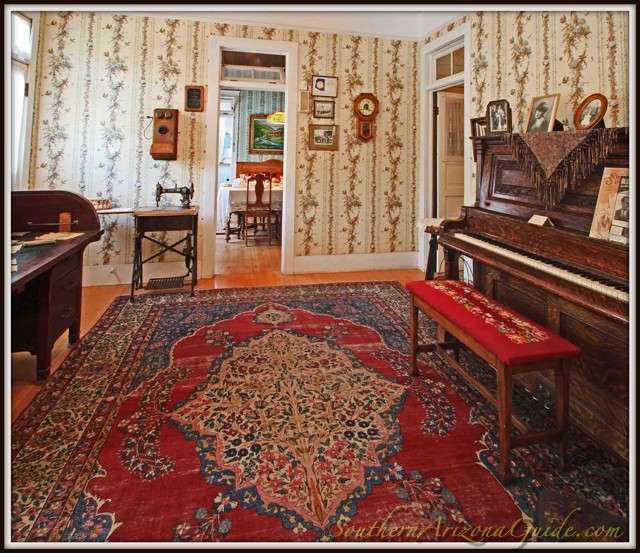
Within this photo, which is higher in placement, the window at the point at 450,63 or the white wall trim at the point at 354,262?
the window at the point at 450,63

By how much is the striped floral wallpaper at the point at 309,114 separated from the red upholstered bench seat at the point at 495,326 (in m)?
1.81

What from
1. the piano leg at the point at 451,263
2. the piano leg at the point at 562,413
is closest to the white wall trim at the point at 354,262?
the piano leg at the point at 451,263

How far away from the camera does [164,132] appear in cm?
402

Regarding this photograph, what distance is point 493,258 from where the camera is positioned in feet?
6.58

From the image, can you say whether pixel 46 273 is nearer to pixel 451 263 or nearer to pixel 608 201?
pixel 451 263

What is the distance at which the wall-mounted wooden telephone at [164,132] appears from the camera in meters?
4.00

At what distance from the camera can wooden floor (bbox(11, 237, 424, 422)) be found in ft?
7.12

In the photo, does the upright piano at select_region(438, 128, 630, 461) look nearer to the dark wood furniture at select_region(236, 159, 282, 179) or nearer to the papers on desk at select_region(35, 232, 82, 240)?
the papers on desk at select_region(35, 232, 82, 240)

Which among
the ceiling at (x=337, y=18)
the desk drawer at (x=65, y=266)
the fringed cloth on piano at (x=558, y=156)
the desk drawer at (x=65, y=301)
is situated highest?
the ceiling at (x=337, y=18)

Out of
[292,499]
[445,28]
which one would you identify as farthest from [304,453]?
[445,28]

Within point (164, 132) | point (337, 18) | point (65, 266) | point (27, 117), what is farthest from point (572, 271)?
point (27, 117)

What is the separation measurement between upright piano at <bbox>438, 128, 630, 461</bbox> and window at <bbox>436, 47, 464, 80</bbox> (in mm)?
2364

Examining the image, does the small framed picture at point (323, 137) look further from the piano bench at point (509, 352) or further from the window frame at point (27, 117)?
the piano bench at point (509, 352)

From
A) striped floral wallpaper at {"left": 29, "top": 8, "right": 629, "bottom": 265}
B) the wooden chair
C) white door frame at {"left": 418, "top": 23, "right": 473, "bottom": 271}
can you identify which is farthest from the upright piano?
the wooden chair
